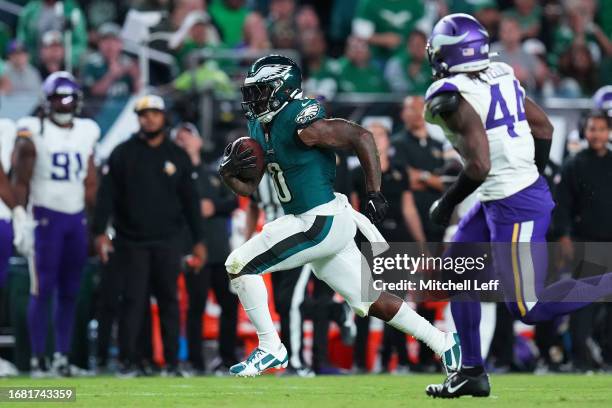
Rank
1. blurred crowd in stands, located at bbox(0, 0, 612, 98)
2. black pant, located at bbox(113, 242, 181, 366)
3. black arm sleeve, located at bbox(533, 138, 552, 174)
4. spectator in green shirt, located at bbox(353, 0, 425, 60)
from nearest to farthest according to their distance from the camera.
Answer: black arm sleeve, located at bbox(533, 138, 552, 174)
black pant, located at bbox(113, 242, 181, 366)
blurred crowd in stands, located at bbox(0, 0, 612, 98)
spectator in green shirt, located at bbox(353, 0, 425, 60)

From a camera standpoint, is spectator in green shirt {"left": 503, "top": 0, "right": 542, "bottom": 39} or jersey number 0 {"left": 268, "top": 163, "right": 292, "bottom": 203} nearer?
jersey number 0 {"left": 268, "top": 163, "right": 292, "bottom": 203}

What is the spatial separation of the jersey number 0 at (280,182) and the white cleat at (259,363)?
829mm

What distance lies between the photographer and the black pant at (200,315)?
37.2 feet

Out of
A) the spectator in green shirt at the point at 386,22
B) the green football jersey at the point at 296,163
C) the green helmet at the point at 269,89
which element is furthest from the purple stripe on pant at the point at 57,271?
the spectator in green shirt at the point at 386,22

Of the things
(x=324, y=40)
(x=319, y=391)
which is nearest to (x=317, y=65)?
(x=324, y=40)

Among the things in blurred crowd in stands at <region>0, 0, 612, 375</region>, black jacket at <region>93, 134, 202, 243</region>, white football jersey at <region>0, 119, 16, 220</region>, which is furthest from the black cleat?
white football jersey at <region>0, 119, 16, 220</region>

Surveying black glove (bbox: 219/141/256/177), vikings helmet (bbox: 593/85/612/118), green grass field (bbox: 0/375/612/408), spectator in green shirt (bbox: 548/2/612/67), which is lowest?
green grass field (bbox: 0/375/612/408)

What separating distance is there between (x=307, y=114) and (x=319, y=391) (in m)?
1.83

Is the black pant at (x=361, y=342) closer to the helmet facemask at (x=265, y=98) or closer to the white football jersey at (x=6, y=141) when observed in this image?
the white football jersey at (x=6, y=141)

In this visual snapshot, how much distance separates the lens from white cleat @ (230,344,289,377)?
24.4ft

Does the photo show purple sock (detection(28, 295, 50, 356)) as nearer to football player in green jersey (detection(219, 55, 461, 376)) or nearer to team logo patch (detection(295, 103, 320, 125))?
football player in green jersey (detection(219, 55, 461, 376))

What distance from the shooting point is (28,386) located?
8.98 m

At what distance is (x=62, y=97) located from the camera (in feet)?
36.0

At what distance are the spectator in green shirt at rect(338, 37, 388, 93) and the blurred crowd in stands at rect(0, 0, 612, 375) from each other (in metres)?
0.01
